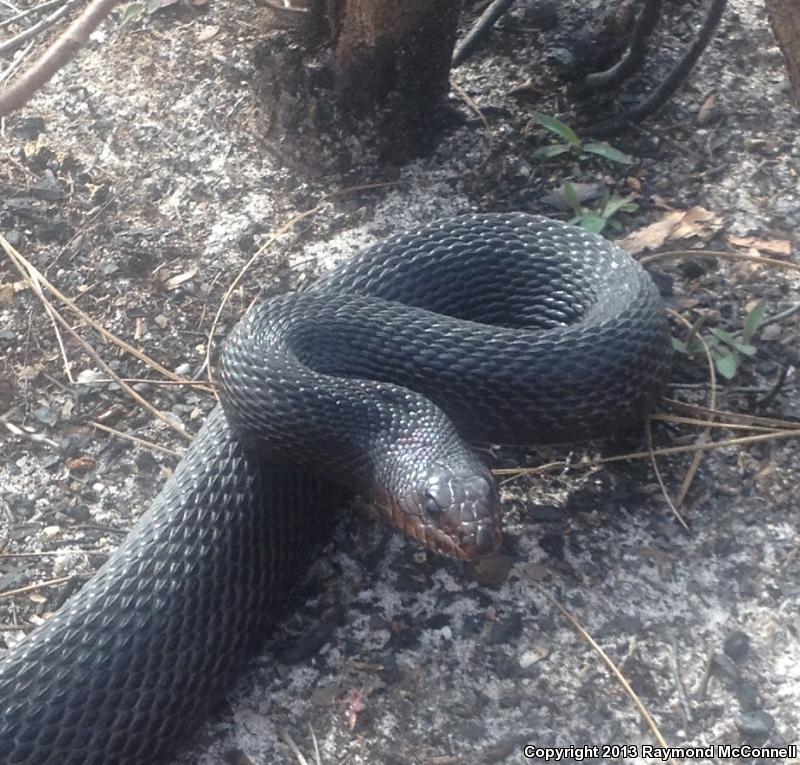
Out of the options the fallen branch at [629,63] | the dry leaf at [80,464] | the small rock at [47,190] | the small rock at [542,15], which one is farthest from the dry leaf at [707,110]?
the dry leaf at [80,464]

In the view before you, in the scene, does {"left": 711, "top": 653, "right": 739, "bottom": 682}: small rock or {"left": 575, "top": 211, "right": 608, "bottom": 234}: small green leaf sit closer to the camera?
{"left": 711, "top": 653, "right": 739, "bottom": 682}: small rock

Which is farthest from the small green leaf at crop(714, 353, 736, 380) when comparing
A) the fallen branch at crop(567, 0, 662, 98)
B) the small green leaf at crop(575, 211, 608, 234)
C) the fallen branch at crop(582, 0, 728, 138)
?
the fallen branch at crop(567, 0, 662, 98)

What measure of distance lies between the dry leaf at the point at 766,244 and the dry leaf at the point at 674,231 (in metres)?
0.09

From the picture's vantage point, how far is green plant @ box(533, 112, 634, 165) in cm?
412

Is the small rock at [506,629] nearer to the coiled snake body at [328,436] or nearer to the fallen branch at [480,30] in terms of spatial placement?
the coiled snake body at [328,436]

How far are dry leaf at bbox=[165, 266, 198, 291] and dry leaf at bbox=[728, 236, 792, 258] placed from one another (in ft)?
7.10

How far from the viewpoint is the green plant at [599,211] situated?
3850 mm

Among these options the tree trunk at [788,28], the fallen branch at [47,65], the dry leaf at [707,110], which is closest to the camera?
the fallen branch at [47,65]

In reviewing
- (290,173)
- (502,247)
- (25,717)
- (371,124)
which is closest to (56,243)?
(290,173)

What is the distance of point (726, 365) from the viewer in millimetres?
3412

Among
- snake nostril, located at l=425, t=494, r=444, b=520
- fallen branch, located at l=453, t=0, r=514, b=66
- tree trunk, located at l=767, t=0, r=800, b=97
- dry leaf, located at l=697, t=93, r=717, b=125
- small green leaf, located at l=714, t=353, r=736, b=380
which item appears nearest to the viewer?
snake nostril, located at l=425, t=494, r=444, b=520

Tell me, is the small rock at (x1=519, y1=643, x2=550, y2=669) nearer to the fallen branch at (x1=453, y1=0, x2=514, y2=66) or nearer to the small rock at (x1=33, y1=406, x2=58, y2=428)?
the small rock at (x1=33, y1=406, x2=58, y2=428)

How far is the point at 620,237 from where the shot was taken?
392cm

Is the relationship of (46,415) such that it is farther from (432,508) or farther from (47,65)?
(47,65)
